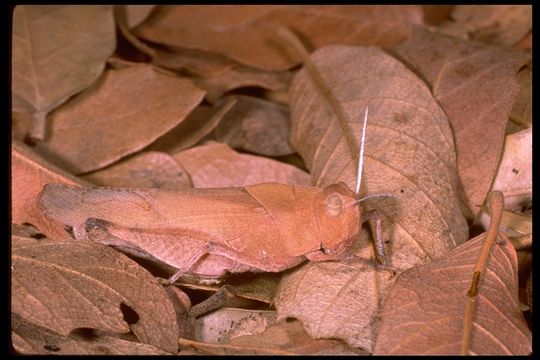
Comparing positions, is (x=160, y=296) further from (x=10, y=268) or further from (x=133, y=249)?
(x=10, y=268)

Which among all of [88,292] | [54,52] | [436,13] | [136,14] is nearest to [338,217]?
[88,292]

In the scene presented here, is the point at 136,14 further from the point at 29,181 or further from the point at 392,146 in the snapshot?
the point at 392,146

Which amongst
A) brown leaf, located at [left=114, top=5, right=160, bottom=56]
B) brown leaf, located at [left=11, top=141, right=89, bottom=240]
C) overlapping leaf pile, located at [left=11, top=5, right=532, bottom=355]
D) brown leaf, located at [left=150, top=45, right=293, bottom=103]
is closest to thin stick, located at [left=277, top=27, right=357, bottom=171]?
overlapping leaf pile, located at [left=11, top=5, right=532, bottom=355]

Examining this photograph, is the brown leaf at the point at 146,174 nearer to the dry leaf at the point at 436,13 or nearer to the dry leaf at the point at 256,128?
the dry leaf at the point at 256,128

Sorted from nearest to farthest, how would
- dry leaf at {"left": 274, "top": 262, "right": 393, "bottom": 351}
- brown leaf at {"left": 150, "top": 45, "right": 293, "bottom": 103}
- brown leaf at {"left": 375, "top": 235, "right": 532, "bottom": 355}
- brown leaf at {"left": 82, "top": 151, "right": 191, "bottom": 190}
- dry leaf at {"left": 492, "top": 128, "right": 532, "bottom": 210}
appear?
brown leaf at {"left": 375, "top": 235, "right": 532, "bottom": 355}
dry leaf at {"left": 274, "top": 262, "right": 393, "bottom": 351}
dry leaf at {"left": 492, "top": 128, "right": 532, "bottom": 210}
brown leaf at {"left": 82, "top": 151, "right": 191, "bottom": 190}
brown leaf at {"left": 150, "top": 45, "right": 293, "bottom": 103}

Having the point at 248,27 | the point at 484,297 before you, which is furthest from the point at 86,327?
the point at 248,27

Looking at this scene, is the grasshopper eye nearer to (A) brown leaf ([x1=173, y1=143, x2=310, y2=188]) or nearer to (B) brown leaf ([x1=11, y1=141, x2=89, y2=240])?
(A) brown leaf ([x1=173, y1=143, x2=310, y2=188])
